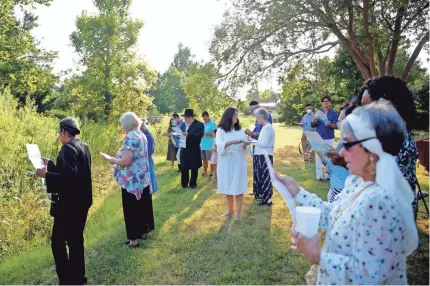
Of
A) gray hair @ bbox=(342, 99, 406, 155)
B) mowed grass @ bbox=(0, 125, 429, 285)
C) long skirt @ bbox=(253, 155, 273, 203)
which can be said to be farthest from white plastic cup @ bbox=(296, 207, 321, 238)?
long skirt @ bbox=(253, 155, 273, 203)

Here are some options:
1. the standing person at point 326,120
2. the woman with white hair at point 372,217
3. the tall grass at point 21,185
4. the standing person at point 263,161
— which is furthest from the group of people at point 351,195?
the standing person at point 326,120

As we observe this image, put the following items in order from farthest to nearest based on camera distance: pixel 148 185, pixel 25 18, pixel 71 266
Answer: pixel 25 18, pixel 148 185, pixel 71 266

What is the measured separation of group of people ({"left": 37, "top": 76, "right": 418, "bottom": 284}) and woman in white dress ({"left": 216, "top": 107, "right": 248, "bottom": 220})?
132 centimetres

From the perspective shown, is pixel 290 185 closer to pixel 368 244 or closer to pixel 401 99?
pixel 368 244

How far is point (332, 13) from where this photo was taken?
1003 cm

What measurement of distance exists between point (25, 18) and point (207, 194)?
3266cm

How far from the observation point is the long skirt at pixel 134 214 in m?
4.77

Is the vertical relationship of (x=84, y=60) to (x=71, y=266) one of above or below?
above

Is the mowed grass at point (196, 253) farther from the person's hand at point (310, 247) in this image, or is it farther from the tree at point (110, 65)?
the tree at point (110, 65)

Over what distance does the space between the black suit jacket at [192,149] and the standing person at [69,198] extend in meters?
4.35

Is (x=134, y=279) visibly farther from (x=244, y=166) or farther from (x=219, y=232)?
(x=244, y=166)

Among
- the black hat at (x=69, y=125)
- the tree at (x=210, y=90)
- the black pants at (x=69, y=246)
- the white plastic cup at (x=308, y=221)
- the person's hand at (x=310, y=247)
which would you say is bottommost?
the black pants at (x=69, y=246)

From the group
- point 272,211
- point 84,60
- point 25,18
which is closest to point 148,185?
point 272,211

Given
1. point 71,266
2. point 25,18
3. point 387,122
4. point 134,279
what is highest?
point 25,18
